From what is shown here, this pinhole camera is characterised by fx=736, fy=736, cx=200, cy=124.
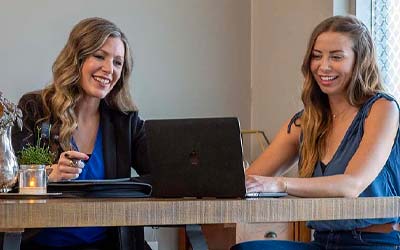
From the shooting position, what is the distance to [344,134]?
83.9 inches

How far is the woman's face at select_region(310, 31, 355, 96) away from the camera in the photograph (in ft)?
7.07

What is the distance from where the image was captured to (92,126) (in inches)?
96.1

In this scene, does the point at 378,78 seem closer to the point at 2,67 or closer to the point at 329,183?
the point at 329,183

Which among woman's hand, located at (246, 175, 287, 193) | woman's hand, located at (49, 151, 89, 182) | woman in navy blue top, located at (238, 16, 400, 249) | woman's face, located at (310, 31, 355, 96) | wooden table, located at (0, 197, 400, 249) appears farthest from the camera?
woman's face, located at (310, 31, 355, 96)

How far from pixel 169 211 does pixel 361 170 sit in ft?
2.32

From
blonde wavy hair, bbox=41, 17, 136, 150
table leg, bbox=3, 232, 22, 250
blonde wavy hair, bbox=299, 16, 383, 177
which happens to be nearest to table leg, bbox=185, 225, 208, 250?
table leg, bbox=3, 232, 22, 250

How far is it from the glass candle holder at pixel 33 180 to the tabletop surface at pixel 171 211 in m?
0.28

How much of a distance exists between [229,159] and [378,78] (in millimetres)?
874

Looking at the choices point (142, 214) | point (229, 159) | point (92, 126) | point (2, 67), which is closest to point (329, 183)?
point (229, 159)

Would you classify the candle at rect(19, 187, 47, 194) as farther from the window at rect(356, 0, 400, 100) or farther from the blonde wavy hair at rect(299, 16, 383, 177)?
the window at rect(356, 0, 400, 100)

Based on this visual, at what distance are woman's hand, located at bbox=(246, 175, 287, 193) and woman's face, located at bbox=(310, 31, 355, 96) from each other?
563 millimetres

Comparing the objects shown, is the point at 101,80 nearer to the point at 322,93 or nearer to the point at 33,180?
the point at 322,93

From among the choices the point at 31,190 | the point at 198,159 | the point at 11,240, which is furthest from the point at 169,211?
the point at 31,190

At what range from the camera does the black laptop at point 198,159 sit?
1.49 meters
